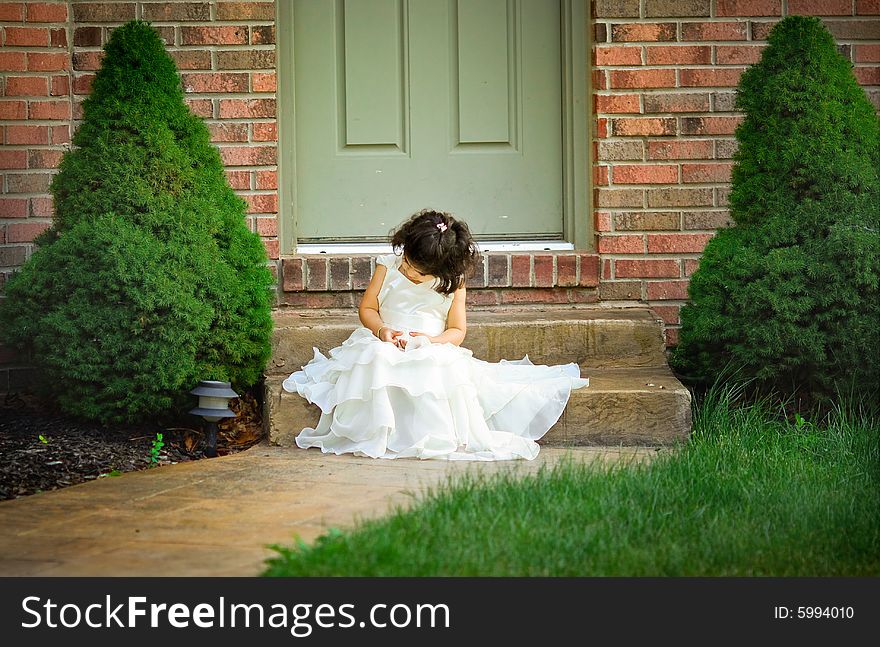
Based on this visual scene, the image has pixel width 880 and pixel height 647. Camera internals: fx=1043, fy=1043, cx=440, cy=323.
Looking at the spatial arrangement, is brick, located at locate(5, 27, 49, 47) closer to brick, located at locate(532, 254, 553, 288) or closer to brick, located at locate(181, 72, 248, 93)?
brick, located at locate(181, 72, 248, 93)

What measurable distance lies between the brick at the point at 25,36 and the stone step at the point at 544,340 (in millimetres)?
2020

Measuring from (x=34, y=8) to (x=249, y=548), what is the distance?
381cm

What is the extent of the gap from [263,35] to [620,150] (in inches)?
79.7

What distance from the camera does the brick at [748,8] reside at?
5.68 meters

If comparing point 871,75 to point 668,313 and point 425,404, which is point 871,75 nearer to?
point 668,313

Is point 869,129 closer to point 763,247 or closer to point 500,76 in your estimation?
point 763,247

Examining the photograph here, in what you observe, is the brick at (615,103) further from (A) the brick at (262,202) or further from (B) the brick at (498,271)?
(A) the brick at (262,202)

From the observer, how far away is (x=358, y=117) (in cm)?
582

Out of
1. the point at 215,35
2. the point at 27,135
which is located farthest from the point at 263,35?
the point at 27,135

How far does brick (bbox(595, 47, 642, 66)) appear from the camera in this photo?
5625mm

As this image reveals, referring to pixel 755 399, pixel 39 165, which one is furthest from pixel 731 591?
pixel 39 165

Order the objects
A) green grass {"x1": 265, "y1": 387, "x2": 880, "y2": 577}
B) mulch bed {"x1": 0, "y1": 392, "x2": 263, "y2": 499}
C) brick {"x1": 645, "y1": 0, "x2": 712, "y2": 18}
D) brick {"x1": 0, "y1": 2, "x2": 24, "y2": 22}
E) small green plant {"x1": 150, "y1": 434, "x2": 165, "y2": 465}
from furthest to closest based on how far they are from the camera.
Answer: brick {"x1": 645, "y1": 0, "x2": 712, "y2": 18} → brick {"x1": 0, "y1": 2, "x2": 24, "y2": 22} → small green plant {"x1": 150, "y1": 434, "x2": 165, "y2": 465} → mulch bed {"x1": 0, "y1": 392, "x2": 263, "y2": 499} → green grass {"x1": 265, "y1": 387, "x2": 880, "y2": 577}

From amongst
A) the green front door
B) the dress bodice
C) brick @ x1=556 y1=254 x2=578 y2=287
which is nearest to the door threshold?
the green front door

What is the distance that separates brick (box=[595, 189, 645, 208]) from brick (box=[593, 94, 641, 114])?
430mm
